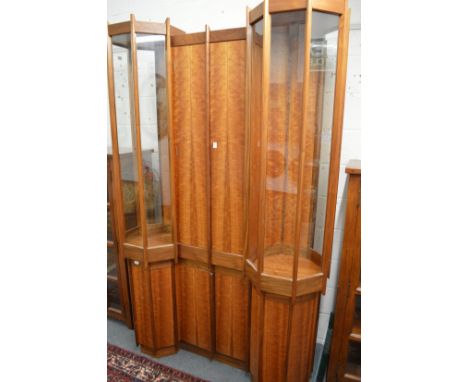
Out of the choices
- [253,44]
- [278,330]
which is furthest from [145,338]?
[253,44]

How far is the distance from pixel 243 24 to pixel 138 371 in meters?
2.43

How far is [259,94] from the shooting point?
1.41 meters

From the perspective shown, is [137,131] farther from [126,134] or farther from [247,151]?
[247,151]

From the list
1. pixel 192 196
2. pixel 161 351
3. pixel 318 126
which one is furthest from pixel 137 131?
pixel 161 351

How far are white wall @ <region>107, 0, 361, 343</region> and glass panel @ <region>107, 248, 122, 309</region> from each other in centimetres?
167

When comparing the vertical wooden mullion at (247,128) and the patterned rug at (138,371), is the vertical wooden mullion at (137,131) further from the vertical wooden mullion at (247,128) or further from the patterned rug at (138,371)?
the patterned rug at (138,371)

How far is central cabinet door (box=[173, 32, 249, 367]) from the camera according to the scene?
5.19 ft

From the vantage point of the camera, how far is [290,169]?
1.51 m

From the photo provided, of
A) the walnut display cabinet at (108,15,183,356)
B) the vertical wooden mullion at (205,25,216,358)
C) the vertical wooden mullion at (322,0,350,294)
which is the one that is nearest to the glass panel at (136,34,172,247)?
the walnut display cabinet at (108,15,183,356)

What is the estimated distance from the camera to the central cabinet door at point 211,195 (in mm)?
1582

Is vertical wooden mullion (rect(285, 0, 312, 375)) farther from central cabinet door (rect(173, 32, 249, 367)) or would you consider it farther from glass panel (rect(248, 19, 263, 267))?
central cabinet door (rect(173, 32, 249, 367))

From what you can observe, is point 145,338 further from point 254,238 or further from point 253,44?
point 253,44

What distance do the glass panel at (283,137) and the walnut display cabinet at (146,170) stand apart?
0.64m

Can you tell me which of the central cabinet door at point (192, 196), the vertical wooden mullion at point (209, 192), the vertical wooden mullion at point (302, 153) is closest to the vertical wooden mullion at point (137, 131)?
the central cabinet door at point (192, 196)
